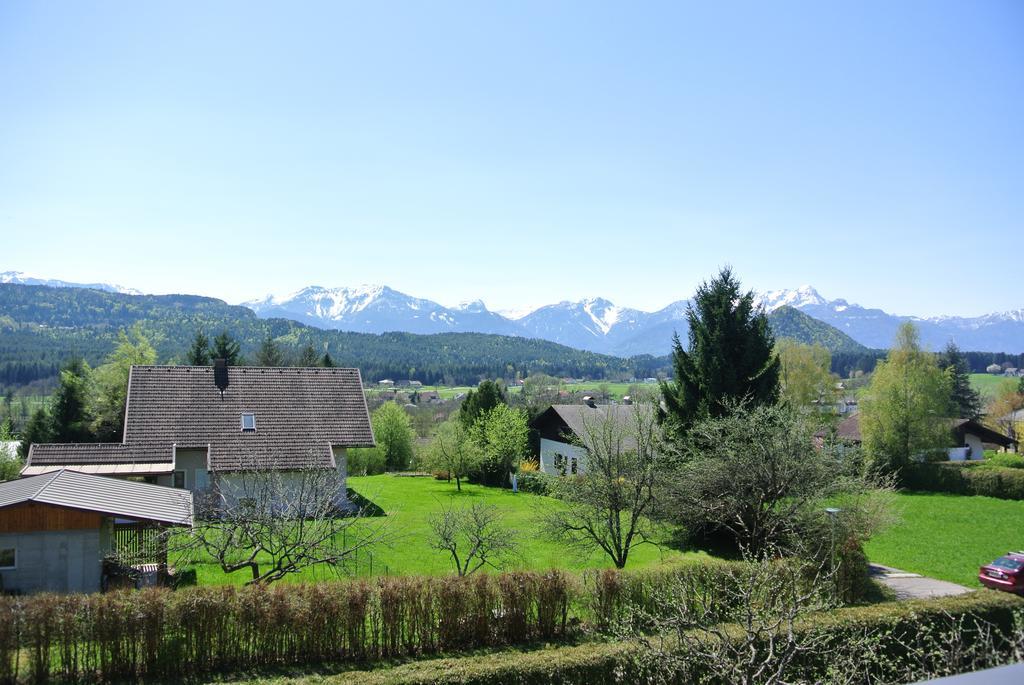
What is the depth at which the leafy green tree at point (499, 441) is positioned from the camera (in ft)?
143

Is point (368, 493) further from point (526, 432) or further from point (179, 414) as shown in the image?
point (526, 432)

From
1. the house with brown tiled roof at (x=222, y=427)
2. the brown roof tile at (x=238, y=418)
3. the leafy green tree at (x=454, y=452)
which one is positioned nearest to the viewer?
the house with brown tiled roof at (x=222, y=427)

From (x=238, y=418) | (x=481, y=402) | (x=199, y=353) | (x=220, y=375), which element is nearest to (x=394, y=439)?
(x=481, y=402)

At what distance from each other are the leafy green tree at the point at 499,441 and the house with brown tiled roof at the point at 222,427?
1167 cm

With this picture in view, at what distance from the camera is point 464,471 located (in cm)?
4434

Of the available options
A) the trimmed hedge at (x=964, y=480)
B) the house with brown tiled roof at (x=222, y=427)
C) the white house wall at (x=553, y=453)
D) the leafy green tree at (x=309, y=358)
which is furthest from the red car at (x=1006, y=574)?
the leafy green tree at (x=309, y=358)

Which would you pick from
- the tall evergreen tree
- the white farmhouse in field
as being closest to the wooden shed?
the white farmhouse in field

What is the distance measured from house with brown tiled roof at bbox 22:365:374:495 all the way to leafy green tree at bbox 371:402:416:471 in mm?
19479

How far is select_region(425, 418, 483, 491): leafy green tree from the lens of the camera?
42.8 metres

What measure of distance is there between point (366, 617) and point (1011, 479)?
39.9 metres

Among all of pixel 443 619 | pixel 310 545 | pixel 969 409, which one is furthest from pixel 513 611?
pixel 969 409

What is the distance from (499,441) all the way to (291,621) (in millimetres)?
29967

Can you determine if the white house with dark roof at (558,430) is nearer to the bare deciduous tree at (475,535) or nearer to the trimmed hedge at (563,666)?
the bare deciduous tree at (475,535)

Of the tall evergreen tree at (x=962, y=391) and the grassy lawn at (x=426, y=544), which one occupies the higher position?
the tall evergreen tree at (x=962, y=391)
